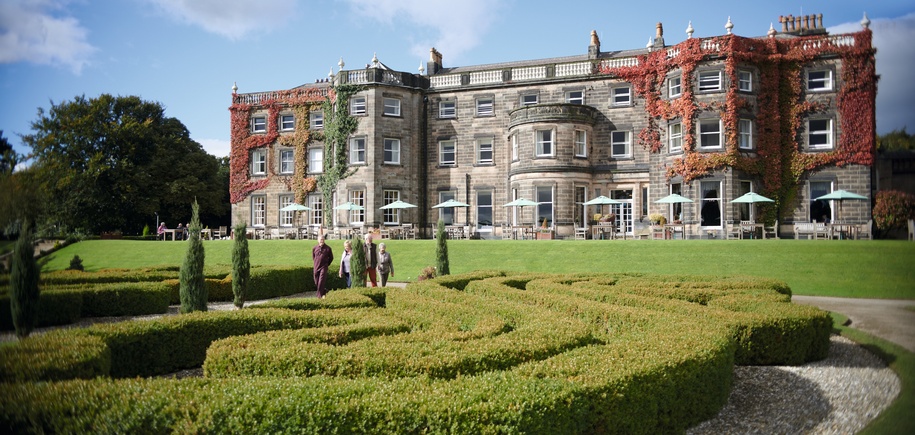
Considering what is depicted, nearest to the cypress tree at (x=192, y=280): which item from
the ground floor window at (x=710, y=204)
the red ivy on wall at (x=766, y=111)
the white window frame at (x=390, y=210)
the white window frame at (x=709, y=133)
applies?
the white window frame at (x=390, y=210)

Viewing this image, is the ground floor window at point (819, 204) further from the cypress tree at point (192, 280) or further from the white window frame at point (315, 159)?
the cypress tree at point (192, 280)

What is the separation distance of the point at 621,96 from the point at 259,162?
24927mm

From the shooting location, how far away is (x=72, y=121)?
11.5ft

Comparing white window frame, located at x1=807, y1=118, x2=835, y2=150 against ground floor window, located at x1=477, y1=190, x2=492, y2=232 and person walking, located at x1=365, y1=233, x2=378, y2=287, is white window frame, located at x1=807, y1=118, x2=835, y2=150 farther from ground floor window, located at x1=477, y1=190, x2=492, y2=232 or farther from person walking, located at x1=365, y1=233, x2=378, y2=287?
person walking, located at x1=365, y1=233, x2=378, y2=287

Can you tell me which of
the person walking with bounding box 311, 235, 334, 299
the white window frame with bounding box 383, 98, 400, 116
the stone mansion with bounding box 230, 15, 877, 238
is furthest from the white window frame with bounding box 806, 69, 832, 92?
the person walking with bounding box 311, 235, 334, 299

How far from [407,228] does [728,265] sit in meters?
20.3

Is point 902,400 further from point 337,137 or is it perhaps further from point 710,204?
point 337,137

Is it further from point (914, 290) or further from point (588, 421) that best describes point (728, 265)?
point (914, 290)

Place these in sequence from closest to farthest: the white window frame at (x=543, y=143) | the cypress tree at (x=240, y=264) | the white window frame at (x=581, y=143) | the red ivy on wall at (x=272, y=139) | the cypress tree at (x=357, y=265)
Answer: the cypress tree at (x=240, y=264) → the cypress tree at (x=357, y=265) → the white window frame at (x=543, y=143) → the white window frame at (x=581, y=143) → the red ivy on wall at (x=272, y=139)

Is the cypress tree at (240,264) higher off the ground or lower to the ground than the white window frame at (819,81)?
lower

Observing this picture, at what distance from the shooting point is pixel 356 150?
37.3m

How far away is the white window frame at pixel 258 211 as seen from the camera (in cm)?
3947

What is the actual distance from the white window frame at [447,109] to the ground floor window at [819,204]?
69.9 ft

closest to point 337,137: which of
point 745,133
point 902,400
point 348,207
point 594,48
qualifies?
point 348,207
